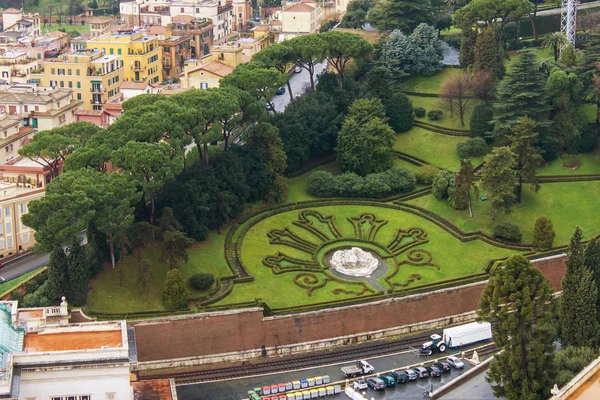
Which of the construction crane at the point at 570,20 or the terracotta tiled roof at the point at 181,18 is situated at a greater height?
the construction crane at the point at 570,20

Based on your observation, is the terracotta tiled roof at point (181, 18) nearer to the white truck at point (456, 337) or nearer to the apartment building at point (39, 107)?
the apartment building at point (39, 107)

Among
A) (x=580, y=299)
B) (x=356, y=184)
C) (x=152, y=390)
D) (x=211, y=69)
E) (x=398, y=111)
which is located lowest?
(x=152, y=390)

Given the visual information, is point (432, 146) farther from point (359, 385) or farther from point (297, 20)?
point (297, 20)

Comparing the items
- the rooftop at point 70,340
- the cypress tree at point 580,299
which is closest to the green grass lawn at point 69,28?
the rooftop at point 70,340

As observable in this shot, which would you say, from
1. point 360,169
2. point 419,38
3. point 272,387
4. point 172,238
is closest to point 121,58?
point 419,38

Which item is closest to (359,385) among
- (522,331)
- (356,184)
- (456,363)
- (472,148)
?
(456,363)

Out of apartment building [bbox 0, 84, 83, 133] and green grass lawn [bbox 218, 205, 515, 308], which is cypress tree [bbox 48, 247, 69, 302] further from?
apartment building [bbox 0, 84, 83, 133]
